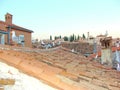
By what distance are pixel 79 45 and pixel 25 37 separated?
8557 mm

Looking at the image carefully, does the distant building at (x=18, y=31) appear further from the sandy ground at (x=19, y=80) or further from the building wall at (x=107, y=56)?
the sandy ground at (x=19, y=80)

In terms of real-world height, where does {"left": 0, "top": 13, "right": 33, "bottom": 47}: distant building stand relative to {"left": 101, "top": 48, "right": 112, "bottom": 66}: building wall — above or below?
above

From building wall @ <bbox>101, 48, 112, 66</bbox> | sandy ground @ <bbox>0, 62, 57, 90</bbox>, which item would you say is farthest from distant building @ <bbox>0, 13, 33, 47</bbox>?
sandy ground @ <bbox>0, 62, 57, 90</bbox>

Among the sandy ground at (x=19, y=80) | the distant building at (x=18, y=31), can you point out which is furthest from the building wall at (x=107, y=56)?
the distant building at (x=18, y=31)

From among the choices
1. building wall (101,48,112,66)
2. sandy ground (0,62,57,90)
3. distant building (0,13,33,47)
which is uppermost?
distant building (0,13,33,47)

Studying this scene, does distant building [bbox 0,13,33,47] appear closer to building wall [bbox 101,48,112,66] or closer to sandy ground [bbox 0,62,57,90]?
building wall [bbox 101,48,112,66]

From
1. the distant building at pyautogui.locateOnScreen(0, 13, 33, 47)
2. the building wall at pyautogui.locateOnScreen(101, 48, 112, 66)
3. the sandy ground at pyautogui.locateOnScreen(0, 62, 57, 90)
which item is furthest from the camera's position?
the distant building at pyautogui.locateOnScreen(0, 13, 33, 47)

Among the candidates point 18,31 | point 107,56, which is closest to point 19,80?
point 107,56

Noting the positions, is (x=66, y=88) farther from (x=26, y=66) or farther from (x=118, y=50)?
(x=118, y=50)

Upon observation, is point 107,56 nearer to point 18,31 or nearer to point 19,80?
point 19,80

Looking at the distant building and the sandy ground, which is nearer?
the sandy ground

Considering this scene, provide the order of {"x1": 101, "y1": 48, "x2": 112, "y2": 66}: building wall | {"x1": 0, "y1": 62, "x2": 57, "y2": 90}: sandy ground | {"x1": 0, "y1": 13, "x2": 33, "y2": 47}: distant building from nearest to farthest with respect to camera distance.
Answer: {"x1": 0, "y1": 62, "x2": 57, "y2": 90}: sandy ground
{"x1": 101, "y1": 48, "x2": 112, "y2": 66}: building wall
{"x1": 0, "y1": 13, "x2": 33, "y2": 47}: distant building

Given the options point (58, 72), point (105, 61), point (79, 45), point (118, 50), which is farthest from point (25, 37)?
point (58, 72)

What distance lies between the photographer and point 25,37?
37375mm
